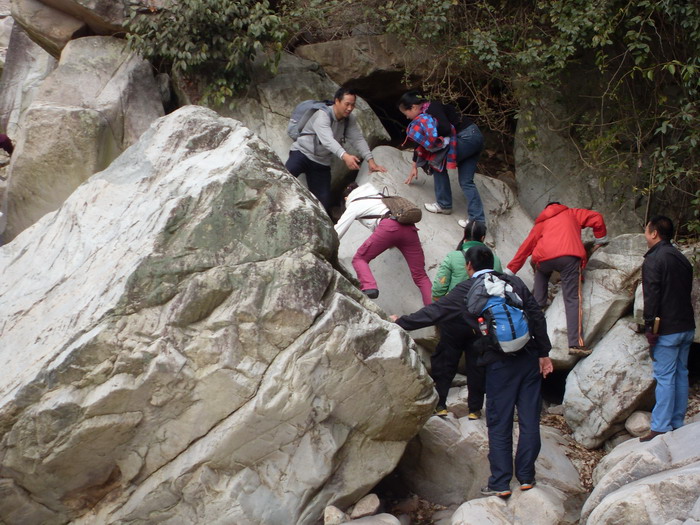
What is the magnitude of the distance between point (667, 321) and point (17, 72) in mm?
11063

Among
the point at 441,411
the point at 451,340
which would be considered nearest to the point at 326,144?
the point at 451,340

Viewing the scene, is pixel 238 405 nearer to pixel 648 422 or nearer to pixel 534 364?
pixel 534 364

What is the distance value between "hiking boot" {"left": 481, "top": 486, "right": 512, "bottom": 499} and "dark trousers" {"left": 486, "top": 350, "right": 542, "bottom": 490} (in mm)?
25

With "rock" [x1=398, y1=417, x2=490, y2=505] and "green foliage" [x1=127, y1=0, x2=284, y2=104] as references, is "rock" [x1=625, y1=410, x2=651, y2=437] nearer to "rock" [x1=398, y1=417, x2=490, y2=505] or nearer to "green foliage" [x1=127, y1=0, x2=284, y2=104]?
"rock" [x1=398, y1=417, x2=490, y2=505]

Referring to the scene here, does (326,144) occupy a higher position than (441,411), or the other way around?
(326,144)

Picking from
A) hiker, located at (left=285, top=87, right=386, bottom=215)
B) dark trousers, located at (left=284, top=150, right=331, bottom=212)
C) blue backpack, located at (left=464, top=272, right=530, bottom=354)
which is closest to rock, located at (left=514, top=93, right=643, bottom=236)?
hiker, located at (left=285, top=87, right=386, bottom=215)

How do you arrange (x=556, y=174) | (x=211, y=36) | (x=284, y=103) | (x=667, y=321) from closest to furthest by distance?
(x=667, y=321) → (x=211, y=36) → (x=556, y=174) → (x=284, y=103)

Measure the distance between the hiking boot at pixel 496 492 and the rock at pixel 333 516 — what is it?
1.00 meters

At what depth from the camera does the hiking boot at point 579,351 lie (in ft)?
23.2

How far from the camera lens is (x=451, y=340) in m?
6.08

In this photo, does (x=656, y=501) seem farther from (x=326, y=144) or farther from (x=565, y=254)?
(x=326, y=144)

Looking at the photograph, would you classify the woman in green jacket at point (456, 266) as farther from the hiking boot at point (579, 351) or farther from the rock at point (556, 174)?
the rock at point (556, 174)

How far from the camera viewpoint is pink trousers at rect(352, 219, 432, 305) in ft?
23.2

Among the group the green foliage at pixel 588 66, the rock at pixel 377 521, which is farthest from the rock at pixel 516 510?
the green foliage at pixel 588 66
